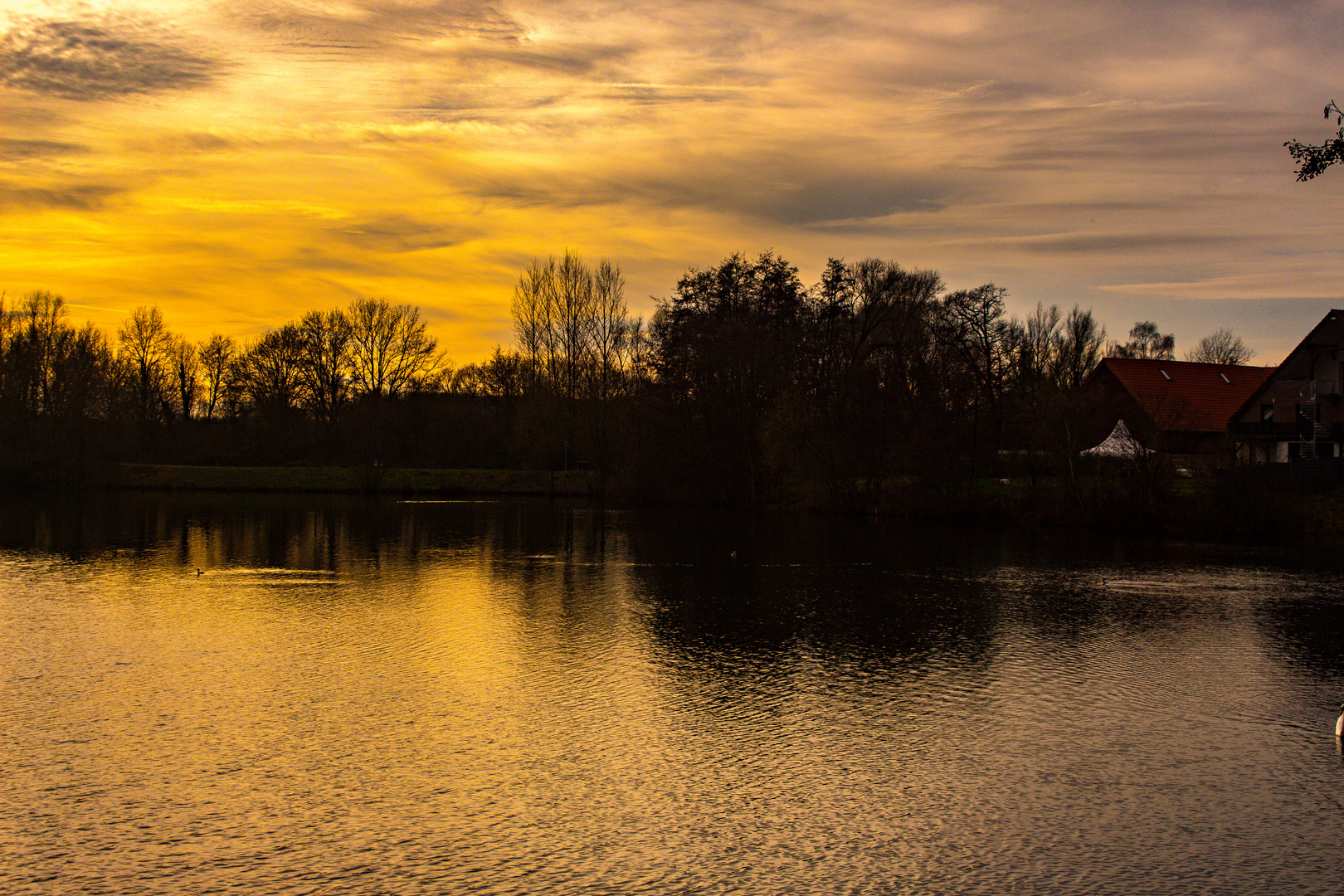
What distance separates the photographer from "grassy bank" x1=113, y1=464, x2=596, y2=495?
195 ft

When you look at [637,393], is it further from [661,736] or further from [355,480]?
[661,736]

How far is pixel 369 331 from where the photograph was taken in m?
72.8

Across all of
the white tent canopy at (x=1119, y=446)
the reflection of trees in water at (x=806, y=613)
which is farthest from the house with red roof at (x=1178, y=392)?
the reflection of trees in water at (x=806, y=613)

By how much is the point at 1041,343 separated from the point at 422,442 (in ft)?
136

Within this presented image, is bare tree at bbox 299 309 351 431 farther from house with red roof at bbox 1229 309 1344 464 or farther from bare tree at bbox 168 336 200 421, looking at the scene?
house with red roof at bbox 1229 309 1344 464

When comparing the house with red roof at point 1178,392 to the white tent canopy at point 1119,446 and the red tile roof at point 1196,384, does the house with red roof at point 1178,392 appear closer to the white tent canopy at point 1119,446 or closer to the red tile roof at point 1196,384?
the red tile roof at point 1196,384

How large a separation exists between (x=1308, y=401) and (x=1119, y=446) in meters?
7.74

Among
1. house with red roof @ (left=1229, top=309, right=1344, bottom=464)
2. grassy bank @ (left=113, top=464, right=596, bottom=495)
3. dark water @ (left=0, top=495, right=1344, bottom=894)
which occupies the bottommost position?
dark water @ (left=0, top=495, right=1344, bottom=894)

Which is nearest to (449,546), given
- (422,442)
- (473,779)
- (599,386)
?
(473,779)

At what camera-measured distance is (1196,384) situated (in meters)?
55.4

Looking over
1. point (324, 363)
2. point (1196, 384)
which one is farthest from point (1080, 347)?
point (324, 363)

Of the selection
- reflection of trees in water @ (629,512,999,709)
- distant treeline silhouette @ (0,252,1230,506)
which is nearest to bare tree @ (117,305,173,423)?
distant treeline silhouette @ (0,252,1230,506)

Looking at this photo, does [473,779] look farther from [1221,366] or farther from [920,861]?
[1221,366]

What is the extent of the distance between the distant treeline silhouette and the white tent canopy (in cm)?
201
